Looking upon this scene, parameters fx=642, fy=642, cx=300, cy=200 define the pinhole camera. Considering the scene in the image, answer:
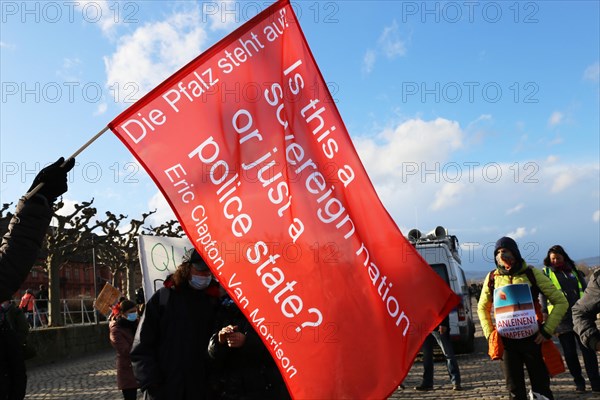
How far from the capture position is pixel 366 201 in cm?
349

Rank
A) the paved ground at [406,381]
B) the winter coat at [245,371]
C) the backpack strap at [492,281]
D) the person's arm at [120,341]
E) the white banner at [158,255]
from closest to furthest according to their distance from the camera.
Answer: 1. the winter coat at [245,371]
2. the backpack strap at [492,281]
3. the person's arm at [120,341]
4. the paved ground at [406,381]
5. the white banner at [158,255]

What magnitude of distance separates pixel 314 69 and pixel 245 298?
4.63 ft

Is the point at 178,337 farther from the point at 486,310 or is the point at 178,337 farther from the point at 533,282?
the point at 533,282

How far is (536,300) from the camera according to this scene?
5645 millimetres

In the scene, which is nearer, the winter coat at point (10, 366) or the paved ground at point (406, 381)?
the winter coat at point (10, 366)

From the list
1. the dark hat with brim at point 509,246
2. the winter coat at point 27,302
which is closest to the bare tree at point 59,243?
the winter coat at point 27,302

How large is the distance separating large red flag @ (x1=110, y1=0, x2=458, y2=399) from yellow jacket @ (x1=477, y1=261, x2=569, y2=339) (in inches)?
94.2

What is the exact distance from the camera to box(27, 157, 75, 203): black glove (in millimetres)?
2910

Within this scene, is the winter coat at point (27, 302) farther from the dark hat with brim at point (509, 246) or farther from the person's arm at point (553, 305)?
the person's arm at point (553, 305)

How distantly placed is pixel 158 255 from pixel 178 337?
7080mm

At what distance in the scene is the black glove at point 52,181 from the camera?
9.55 feet

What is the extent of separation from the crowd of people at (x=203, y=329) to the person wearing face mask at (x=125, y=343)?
1590mm

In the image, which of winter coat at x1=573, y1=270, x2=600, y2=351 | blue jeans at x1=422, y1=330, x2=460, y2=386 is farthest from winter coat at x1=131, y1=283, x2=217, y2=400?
blue jeans at x1=422, y1=330, x2=460, y2=386

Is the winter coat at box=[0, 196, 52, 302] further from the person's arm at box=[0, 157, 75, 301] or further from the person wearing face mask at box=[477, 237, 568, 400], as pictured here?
the person wearing face mask at box=[477, 237, 568, 400]
